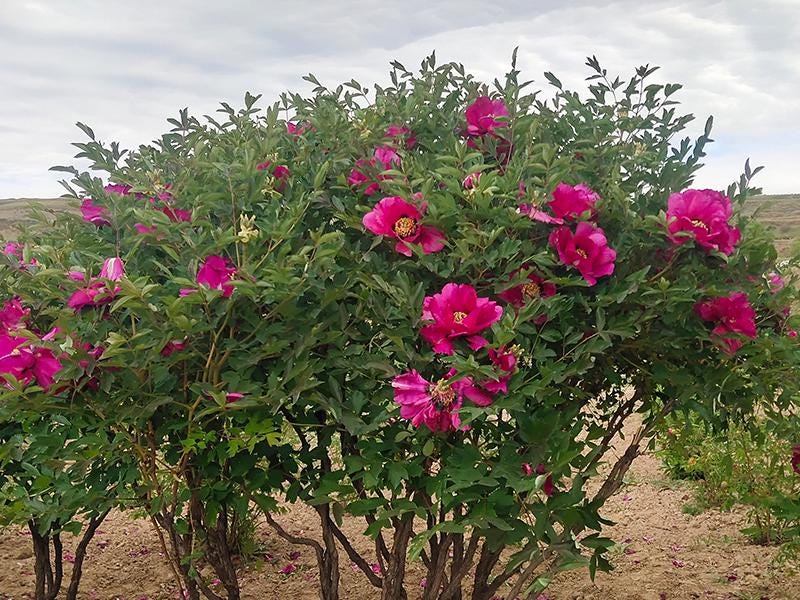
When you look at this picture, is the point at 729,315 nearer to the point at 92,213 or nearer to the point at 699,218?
the point at 699,218

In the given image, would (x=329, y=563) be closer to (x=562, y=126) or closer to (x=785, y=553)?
(x=562, y=126)

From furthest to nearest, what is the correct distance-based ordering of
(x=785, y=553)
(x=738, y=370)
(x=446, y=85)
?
(x=785, y=553) < (x=446, y=85) < (x=738, y=370)

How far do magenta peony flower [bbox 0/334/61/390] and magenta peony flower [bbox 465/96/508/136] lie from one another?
132 centimetres

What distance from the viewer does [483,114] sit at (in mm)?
2518

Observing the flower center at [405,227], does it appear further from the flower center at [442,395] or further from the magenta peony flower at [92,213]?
the magenta peony flower at [92,213]

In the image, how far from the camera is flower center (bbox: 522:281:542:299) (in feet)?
6.74

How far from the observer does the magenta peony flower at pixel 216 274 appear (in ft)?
6.43

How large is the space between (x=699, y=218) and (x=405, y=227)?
72 cm

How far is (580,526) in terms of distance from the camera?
2.21m

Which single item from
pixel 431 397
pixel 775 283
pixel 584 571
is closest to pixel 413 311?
pixel 431 397

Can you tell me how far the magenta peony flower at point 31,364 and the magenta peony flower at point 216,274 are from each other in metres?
0.41

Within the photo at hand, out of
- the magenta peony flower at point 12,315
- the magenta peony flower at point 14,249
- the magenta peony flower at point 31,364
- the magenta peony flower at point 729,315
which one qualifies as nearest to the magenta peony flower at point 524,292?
the magenta peony flower at point 729,315

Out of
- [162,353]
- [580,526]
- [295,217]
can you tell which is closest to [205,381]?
[162,353]

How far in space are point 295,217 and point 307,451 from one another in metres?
0.78
